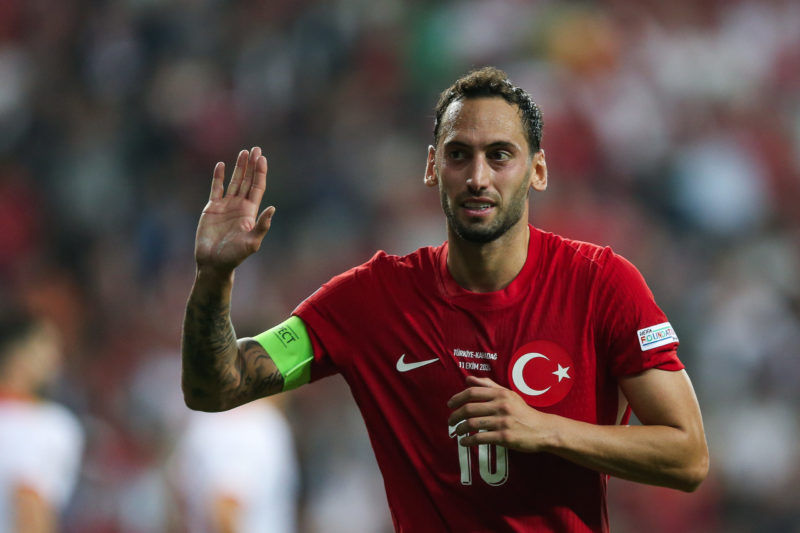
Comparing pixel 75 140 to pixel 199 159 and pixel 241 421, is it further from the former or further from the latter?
pixel 241 421

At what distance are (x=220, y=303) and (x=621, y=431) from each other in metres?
1.25

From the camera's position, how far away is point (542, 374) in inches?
123

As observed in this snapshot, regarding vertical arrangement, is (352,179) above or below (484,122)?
above

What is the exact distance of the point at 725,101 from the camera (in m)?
9.30

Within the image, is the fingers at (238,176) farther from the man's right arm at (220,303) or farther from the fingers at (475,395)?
the fingers at (475,395)

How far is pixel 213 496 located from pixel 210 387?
2.64 m

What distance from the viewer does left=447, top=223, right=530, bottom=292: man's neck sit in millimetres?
3320

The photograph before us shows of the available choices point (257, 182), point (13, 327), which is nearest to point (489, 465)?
point (257, 182)

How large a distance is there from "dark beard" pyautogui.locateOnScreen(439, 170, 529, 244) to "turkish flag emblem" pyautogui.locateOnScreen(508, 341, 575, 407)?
38cm

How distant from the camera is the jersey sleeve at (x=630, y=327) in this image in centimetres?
301

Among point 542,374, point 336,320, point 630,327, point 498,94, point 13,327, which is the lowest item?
point 542,374

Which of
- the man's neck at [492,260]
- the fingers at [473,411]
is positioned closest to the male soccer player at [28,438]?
the man's neck at [492,260]

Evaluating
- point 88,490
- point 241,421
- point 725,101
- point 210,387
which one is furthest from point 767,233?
point 210,387

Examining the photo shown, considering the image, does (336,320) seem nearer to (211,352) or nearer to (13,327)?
(211,352)
